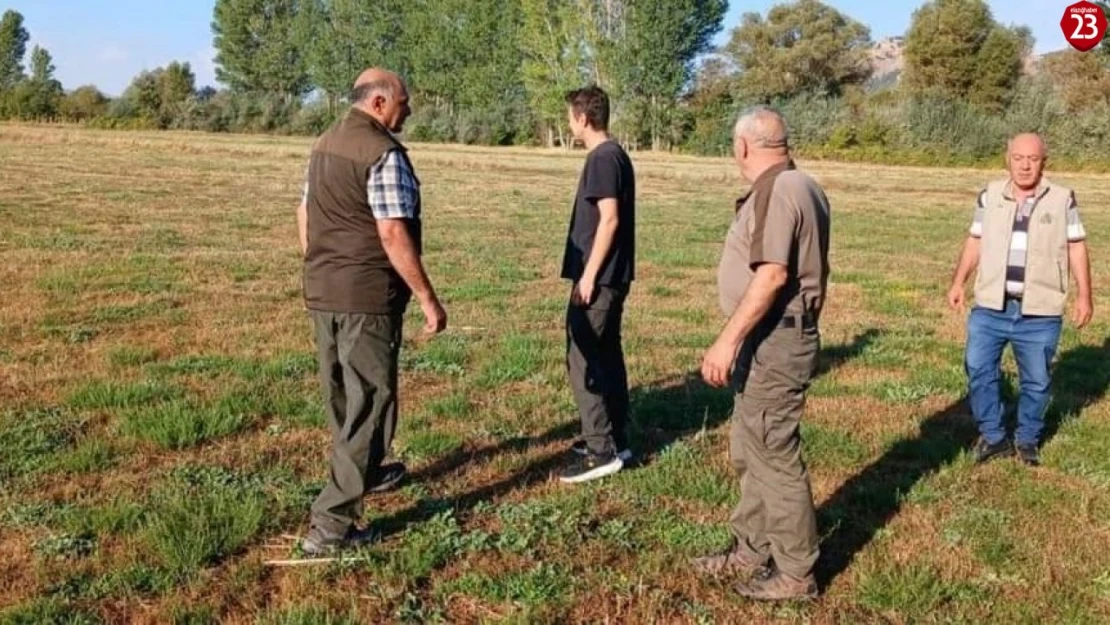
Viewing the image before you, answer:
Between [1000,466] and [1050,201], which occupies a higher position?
[1050,201]

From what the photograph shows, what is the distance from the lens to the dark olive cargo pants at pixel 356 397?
4.64 metres

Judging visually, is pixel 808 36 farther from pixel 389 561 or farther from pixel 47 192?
pixel 389 561

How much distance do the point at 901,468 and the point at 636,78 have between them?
65.7m

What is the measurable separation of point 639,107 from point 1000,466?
66.0m

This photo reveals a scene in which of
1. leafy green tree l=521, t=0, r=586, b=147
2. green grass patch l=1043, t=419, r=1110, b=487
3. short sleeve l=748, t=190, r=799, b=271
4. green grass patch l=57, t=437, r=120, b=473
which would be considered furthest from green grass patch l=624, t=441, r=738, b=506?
leafy green tree l=521, t=0, r=586, b=147

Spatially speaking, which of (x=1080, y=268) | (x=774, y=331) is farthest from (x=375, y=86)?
(x=1080, y=268)

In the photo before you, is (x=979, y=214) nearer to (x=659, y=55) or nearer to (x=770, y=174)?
(x=770, y=174)

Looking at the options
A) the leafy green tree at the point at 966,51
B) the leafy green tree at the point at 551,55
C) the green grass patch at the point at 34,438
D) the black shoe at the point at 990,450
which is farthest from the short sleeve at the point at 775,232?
the leafy green tree at the point at 551,55

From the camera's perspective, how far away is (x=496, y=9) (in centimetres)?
8188

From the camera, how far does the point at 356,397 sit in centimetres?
467

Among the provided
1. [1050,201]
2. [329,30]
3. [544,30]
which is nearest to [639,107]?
[544,30]

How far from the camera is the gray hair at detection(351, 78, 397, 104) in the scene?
179 inches

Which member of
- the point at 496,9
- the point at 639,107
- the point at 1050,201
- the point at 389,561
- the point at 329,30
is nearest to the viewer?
the point at 389,561

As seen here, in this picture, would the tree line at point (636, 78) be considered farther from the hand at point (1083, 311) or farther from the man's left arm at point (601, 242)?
the man's left arm at point (601, 242)
